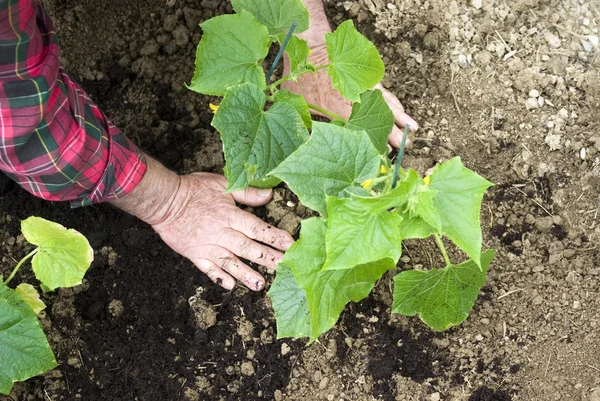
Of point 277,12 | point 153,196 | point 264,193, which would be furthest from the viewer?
point 264,193

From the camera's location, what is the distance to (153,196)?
8.59ft

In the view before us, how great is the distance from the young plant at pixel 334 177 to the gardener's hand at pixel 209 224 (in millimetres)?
510

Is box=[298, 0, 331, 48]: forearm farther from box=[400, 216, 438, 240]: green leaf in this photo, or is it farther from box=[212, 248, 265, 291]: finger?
box=[400, 216, 438, 240]: green leaf

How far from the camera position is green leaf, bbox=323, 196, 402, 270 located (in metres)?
1.61

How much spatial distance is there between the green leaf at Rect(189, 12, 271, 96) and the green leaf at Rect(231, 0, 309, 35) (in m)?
0.14

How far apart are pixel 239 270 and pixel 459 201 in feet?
3.97

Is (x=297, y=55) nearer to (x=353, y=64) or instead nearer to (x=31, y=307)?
(x=353, y=64)

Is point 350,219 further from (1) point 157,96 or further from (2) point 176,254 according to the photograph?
(1) point 157,96

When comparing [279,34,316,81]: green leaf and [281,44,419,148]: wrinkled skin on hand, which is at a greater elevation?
[279,34,316,81]: green leaf

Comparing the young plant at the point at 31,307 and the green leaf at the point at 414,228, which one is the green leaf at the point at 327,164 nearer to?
the green leaf at the point at 414,228

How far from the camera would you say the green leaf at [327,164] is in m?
1.75

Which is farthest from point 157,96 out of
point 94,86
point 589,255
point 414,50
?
point 589,255

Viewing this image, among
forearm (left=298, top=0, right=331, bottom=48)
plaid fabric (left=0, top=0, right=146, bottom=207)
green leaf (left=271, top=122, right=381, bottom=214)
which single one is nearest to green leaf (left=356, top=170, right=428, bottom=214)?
green leaf (left=271, top=122, right=381, bottom=214)

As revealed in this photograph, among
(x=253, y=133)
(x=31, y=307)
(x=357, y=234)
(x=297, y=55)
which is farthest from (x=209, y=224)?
(x=357, y=234)
